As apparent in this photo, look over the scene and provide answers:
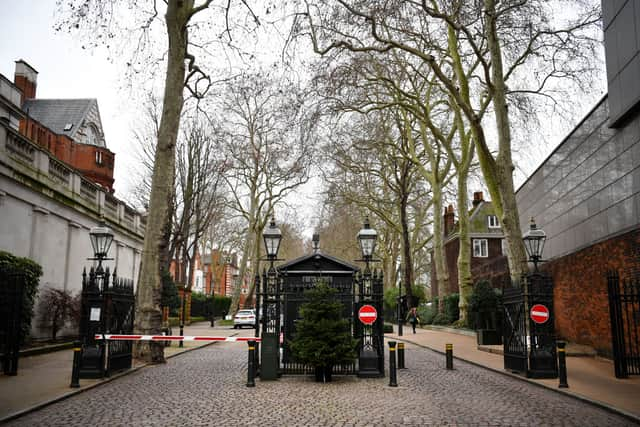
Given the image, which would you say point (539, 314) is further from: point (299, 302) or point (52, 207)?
point (52, 207)

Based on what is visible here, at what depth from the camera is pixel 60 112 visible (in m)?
41.5

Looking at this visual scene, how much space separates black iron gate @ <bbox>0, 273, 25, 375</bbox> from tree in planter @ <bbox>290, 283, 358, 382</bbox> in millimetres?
6250

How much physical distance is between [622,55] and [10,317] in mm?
17146

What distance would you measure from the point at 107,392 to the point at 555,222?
18.4 meters

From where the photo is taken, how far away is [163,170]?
1720 centimetres

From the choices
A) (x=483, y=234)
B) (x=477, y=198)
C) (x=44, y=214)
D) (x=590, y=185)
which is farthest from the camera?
(x=477, y=198)

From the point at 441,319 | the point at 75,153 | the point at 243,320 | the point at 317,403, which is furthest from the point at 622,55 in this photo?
the point at 75,153

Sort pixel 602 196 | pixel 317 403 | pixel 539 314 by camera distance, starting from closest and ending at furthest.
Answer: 1. pixel 317 403
2. pixel 539 314
3. pixel 602 196

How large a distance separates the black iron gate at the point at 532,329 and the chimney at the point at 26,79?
36.3m

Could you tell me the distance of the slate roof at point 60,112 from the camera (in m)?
40.1

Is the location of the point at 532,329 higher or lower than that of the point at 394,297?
lower

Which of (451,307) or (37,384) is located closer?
(37,384)

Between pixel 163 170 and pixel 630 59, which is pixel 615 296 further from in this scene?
pixel 163 170

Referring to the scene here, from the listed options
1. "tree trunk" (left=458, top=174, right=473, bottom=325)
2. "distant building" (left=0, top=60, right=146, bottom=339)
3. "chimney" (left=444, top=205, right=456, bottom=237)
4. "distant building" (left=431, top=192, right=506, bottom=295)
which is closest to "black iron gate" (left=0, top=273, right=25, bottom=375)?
"distant building" (left=0, top=60, right=146, bottom=339)
